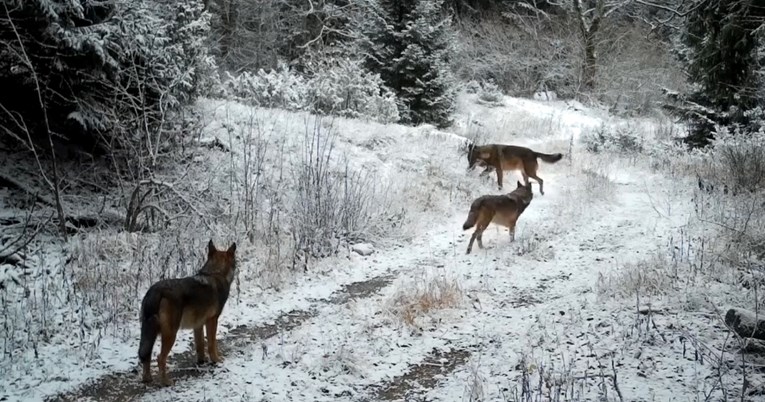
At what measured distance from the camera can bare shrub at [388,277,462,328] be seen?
256 inches

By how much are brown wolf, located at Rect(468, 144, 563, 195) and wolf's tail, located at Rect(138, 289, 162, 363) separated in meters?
9.52

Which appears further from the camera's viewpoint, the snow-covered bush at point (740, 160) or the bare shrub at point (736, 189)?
the snow-covered bush at point (740, 160)

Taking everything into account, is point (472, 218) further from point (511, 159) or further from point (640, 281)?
point (511, 159)

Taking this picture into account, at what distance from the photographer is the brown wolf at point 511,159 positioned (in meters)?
12.8

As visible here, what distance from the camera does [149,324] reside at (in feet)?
14.7

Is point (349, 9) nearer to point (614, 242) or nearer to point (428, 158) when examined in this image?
point (428, 158)

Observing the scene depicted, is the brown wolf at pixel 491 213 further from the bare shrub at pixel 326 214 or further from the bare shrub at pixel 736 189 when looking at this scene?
the bare shrub at pixel 736 189

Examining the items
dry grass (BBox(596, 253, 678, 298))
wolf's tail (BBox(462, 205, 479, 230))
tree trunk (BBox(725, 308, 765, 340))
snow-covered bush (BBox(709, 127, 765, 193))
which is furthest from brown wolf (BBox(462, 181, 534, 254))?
snow-covered bush (BBox(709, 127, 765, 193))

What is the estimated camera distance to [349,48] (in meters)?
23.7

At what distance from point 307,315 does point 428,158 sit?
7.84 metres

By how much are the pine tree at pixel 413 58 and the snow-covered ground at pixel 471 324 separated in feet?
27.6

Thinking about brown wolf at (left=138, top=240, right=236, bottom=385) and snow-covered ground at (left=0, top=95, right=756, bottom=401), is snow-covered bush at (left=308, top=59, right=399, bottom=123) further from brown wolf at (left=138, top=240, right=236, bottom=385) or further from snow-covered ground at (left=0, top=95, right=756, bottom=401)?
brown wolf at (left=138, top=240, right=236, bottom=385)

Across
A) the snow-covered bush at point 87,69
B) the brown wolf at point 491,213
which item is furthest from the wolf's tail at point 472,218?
the snow-covered bush at point 87,69

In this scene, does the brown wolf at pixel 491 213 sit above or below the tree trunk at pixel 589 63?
below
